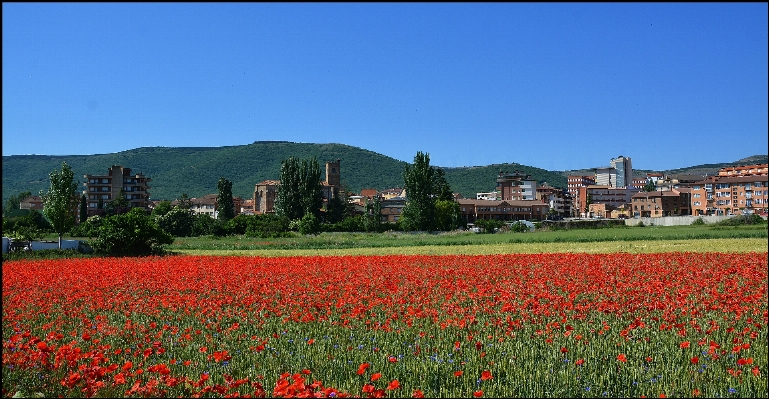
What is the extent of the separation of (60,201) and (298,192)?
47.2 metres

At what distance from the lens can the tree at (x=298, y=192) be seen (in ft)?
305

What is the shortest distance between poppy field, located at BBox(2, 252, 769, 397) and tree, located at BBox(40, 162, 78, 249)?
32.7 meters

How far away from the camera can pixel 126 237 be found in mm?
35281

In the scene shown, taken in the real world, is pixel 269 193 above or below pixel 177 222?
above

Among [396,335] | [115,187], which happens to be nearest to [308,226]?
[115,187]

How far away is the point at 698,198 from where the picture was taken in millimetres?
26703

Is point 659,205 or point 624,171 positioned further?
point 624,171

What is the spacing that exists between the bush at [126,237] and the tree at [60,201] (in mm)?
14171

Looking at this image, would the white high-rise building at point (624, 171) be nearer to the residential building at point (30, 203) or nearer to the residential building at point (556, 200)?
the residential building at point (556, 200)

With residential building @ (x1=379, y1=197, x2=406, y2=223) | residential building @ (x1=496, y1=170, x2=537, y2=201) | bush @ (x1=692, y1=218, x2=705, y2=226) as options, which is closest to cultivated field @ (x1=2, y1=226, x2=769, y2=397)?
bush @ (x1=692, y1=218, x2=705, y2=226)

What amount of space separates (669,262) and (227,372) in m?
18.0

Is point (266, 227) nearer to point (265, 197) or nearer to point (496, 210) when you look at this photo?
point (265, 197)

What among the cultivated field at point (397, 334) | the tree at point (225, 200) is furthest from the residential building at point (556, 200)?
the cultivated field at point (397, 334)

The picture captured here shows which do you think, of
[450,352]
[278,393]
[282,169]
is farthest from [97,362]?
[282,169]
